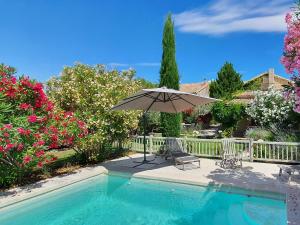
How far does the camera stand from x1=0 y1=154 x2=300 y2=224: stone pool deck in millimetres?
7718

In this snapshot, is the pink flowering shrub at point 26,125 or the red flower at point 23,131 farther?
the pink flowering shrub at point 26,125

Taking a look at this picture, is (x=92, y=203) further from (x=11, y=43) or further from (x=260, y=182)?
(x=11, y=43)

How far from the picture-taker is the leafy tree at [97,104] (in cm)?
1152

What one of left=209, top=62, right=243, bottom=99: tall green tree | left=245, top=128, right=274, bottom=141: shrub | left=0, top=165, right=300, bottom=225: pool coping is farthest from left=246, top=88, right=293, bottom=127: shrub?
left=209, top=62, right=243, bottom=99: tall green tree

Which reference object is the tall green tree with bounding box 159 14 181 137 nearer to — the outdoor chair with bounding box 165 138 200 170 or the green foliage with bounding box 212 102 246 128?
the outdoor chair with bounding box 165 138 200 170

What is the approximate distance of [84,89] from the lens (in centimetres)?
1191

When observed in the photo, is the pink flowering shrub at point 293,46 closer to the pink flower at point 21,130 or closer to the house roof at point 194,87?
the pink flower at point 21,130

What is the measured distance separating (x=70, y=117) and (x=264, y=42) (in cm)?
2914

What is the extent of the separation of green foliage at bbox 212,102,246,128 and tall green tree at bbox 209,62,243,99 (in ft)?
68.3

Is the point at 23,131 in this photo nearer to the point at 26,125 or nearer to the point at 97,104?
the point at 26,125

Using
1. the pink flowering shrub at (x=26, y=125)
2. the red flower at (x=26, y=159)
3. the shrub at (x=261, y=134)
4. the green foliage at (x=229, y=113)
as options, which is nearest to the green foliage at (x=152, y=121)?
the green foliage at (x=229, y=113)

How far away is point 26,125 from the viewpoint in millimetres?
8094

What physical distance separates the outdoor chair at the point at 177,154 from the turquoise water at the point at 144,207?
1576mm

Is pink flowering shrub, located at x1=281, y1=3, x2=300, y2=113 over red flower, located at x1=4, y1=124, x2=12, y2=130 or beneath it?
over
